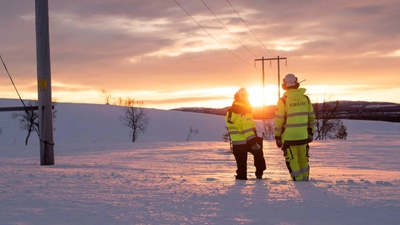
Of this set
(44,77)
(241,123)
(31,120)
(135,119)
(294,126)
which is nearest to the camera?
(294,126)

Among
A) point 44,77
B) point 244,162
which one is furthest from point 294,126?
point 44,77

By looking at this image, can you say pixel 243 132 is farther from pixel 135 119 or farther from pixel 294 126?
pixel 135 119

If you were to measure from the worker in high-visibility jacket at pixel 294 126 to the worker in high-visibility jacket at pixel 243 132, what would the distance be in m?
0.63

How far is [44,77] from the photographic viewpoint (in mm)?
13078

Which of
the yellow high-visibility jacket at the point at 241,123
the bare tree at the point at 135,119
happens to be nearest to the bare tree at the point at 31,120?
the bare tree at the point at 135,119

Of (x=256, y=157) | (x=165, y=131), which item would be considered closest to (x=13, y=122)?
(x=165, y=131)

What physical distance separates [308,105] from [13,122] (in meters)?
82.2

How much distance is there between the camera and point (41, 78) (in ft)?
42.9

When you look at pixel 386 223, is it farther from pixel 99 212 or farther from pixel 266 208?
pixel 99 212

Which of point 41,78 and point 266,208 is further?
point 41,78

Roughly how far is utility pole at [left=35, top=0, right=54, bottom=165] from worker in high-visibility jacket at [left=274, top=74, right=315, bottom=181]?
22.4ft

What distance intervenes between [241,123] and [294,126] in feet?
3.45

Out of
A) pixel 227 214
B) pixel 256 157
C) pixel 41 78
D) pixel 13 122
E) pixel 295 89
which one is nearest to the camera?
pixel 227 214

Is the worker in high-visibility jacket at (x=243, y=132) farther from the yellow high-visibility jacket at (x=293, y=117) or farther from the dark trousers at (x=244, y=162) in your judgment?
the yellow high-visibility jacket at (x=293, y=117)
